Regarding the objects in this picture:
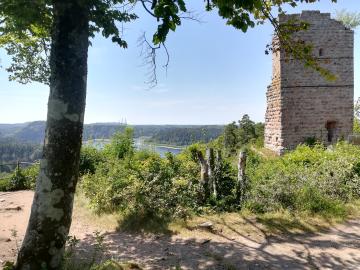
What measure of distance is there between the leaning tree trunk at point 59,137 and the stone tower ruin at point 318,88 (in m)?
13.7

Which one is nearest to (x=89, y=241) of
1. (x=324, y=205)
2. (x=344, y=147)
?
(x=324, y=205)

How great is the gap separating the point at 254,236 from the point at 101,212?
3961mm

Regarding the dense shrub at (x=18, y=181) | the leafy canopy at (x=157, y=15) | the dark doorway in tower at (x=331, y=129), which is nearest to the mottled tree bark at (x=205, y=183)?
the leafy canopy at (x=157, y=15)

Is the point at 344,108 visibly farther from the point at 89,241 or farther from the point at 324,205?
the point at 89,241

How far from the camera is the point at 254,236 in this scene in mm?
6898

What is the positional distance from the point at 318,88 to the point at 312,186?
8978mm

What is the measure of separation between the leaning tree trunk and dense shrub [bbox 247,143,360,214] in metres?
5.31

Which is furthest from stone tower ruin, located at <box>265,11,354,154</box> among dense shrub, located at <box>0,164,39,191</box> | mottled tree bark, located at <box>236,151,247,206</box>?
dense shrub, located at <box>0,164,39,191</box>

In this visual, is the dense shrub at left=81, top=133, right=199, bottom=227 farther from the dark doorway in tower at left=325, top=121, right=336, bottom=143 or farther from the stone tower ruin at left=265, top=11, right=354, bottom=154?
the dark doorway in tower at left=325, top=121, right=336, bottom=143

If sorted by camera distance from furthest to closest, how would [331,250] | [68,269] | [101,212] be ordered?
[101,212] → [331,250] → [68,269]

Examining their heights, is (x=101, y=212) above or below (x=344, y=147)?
below

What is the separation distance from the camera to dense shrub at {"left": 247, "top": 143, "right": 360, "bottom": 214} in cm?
811

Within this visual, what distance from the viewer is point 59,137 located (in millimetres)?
3785

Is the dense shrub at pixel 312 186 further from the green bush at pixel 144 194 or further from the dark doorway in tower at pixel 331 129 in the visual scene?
the dark doorway in tower at pixel 331 129
